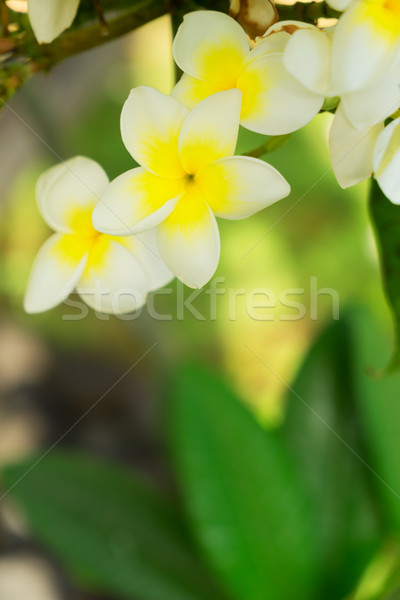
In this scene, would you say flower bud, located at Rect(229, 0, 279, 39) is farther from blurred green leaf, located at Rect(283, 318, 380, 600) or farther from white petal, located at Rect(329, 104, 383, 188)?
blurred green leaf, located at Rect(283, 318, 380, 600)

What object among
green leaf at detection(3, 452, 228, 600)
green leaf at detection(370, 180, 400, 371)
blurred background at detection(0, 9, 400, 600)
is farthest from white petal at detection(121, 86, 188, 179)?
blurred background at detection(0, 9, 400, 600)

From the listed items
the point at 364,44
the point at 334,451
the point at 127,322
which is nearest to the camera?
the point at 364,44

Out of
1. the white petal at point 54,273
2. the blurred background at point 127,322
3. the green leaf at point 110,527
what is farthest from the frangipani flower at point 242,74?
the blurred background at point 127,322

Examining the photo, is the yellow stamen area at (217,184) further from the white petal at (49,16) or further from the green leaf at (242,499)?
the green leaf at (242,499)

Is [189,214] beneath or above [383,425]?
above

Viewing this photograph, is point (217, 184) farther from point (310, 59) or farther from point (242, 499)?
point (242, 499)

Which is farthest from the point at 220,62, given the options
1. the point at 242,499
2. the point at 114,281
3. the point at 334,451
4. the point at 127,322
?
the point at 127,322

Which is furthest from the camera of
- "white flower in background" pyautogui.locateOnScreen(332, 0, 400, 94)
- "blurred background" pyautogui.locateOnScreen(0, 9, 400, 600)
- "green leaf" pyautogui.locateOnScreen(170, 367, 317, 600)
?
"blurred background" pyautogui.locateOnScreen(0, 9, 400, 600)
